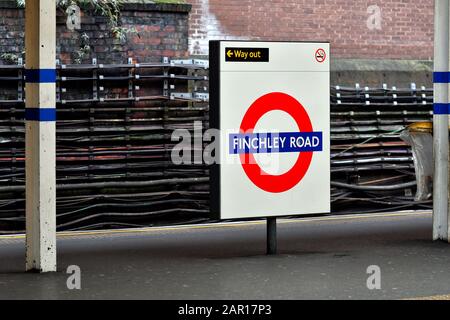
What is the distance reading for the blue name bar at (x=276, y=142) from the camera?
965cm

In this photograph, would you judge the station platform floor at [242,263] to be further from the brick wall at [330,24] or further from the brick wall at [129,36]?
the brick wall at [330,24]

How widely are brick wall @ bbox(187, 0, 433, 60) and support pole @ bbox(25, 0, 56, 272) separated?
765 cm

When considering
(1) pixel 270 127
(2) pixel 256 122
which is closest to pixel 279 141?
(1) pixel 270 127

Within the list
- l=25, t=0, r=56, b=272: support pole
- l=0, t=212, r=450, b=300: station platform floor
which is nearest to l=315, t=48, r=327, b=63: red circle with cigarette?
l=0, t=212, r=450, b=300: station platform floor

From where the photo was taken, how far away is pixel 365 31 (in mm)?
18250

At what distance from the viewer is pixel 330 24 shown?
17.9m

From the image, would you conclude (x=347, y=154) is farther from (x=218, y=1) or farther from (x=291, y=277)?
(x=291, y=277)

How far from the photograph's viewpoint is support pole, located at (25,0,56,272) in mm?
8992

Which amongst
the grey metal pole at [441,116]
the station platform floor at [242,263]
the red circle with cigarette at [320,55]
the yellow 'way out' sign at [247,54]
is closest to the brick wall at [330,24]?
the station platform floor at [242,263]

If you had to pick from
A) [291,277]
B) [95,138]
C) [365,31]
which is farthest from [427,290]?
[365,31]

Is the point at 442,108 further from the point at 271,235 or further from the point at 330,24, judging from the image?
the point at 330,24

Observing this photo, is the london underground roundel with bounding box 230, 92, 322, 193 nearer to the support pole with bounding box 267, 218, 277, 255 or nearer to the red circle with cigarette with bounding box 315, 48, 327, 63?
the support pole with bounding box 267, 218, 277, 255
